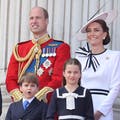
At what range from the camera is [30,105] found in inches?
193

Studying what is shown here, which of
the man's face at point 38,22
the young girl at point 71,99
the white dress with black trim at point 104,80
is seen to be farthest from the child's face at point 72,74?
the man's face at point 38,22

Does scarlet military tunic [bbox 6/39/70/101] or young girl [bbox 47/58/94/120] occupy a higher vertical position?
scarlet military tunic [bbox 6/39/70/101]

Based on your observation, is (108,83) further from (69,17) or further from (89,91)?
(69,17)

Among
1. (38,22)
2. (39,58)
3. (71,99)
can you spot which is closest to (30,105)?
(71,99)

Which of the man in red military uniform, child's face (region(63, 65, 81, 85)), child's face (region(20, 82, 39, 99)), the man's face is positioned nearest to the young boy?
child's face (region(20, 82, 39, 99))

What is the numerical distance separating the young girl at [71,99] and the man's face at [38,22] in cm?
56

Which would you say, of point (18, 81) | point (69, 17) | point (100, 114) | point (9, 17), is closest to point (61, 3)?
point (69, 17)

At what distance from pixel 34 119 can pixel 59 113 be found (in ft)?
0.93

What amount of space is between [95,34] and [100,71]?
307 mm

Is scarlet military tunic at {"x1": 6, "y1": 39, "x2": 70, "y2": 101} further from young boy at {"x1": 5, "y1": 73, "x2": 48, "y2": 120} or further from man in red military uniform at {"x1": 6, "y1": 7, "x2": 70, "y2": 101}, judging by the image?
young boy at {"x1": 5, "y1": 73, "x2": 48, "y2": 120}

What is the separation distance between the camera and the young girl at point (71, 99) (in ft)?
15.3

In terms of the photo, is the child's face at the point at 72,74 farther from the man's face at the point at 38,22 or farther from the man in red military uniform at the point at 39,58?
the man's face at the point at 38,22

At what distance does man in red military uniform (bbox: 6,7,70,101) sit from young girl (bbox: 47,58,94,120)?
0.35m

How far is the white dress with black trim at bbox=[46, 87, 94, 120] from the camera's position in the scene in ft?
15.3
